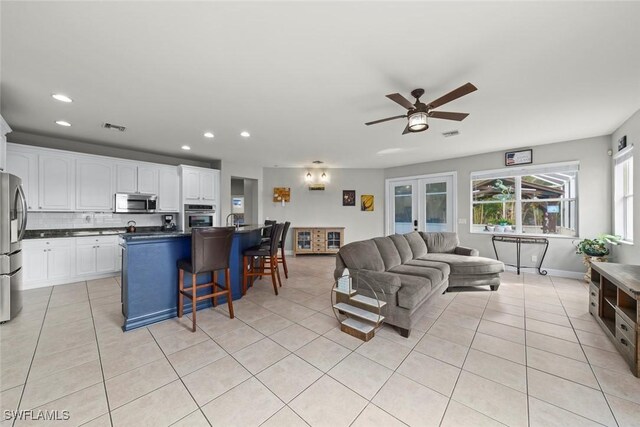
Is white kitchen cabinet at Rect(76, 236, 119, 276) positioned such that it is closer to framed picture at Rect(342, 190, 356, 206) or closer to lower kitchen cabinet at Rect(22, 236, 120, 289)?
lower kitchen cabinet at Rect(22, 236, 120, 289)

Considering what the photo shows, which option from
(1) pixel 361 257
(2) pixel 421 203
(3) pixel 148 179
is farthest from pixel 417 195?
(3) pixel 148 179

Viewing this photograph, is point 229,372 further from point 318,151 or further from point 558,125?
point 558,125

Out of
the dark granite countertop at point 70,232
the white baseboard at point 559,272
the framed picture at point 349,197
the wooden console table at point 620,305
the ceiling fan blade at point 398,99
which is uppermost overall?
the ceiling fan blade at point 398,99

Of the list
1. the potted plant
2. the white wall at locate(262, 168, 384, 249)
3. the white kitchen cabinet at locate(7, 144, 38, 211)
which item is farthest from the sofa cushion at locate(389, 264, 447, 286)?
the white kitchen cabinet at locate(7, 144, 38, 211)

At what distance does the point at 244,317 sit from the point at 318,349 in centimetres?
109

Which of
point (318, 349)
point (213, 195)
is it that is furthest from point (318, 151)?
point (318, 349)

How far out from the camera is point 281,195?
6.84 metres

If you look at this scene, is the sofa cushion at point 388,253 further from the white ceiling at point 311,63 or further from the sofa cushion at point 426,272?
the white ceiling at point 311,63

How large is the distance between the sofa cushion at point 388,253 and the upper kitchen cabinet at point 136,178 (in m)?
4.81

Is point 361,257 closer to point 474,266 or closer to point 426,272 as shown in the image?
point 426,272

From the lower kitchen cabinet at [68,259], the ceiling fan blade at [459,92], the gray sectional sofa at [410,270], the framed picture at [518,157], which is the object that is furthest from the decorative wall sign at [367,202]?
the lower kitchen cabinet at [68,259]

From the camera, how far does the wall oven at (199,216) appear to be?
17.9 feet

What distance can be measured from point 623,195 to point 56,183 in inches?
373

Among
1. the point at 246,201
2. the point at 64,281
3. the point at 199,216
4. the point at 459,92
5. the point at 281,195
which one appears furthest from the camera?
the point at 246,201
